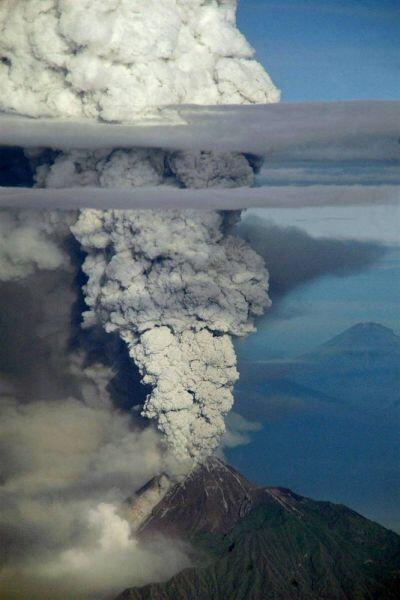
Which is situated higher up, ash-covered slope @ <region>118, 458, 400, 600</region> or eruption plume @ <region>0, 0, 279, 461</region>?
eruption plume @ <region>0, 0, 279, 461</region>

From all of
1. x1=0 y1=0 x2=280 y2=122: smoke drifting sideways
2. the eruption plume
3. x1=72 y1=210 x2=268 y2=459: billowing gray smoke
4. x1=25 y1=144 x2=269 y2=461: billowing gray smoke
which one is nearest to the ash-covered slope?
x1=72 y1=210 x2=268 y2=459: billowing gray smoke

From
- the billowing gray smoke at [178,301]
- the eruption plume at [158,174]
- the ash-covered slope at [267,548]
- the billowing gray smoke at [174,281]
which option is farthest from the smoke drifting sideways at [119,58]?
the ash-covered slope at [267,548]

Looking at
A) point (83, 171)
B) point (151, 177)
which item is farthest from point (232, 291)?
point (83, 171)

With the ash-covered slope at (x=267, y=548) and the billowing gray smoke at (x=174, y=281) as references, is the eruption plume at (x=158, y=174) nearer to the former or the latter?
the billowing gray smoke at (x=174, y=281)

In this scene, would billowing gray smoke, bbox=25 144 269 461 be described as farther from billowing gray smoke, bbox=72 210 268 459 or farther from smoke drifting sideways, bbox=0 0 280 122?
smoke drifting sideways, bbox=0 0 280 122

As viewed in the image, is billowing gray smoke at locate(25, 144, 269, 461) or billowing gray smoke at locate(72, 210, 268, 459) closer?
billowing gray smoke at locate(25, 144, 269, 461)

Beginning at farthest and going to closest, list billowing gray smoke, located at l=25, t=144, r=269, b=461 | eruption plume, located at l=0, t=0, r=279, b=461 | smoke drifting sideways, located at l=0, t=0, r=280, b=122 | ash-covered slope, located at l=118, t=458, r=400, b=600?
ash-covered slope, located at l=118, t=458, r=400, b=600 → billowing gray smoke, located at l=25, t=144, r=269, b=461 → eruption plume, located at l=0, t=0, r=279, b=461 → smoke drifting sideways, located at l=0, t=0, r=280, b=122
